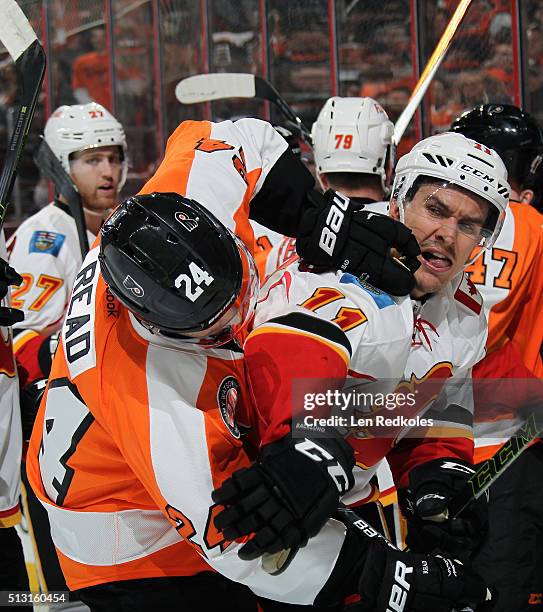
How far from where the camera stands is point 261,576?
1.40 meters

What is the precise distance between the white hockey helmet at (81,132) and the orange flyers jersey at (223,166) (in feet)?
6.46

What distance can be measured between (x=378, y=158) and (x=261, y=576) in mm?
1665

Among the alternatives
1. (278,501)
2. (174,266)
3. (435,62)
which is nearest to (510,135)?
(435,62)

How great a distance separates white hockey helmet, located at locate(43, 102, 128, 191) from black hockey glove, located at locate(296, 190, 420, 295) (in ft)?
7.13

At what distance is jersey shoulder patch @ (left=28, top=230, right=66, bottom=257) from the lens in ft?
10.9

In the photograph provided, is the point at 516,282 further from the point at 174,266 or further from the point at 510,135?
the point at 174,266

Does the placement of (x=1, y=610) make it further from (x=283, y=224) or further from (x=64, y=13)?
(x=64, y=13)

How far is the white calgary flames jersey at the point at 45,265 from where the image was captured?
320cm

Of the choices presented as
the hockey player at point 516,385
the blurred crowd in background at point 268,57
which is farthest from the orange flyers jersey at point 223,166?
the blurred crowd in background at point 268,57

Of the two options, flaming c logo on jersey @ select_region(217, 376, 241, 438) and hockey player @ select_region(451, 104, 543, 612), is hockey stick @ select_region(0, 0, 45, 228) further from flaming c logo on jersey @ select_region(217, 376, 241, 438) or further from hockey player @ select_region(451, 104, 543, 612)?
hockey player @ select_region(451, 104, 543, 612)

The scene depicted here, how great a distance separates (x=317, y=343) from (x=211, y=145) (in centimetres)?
44

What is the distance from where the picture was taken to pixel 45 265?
328cm

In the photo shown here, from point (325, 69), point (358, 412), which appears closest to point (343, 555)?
point (358, 412)

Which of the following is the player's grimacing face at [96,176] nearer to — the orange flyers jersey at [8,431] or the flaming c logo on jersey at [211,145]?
→ the orange flyers jersey at [8,431]
